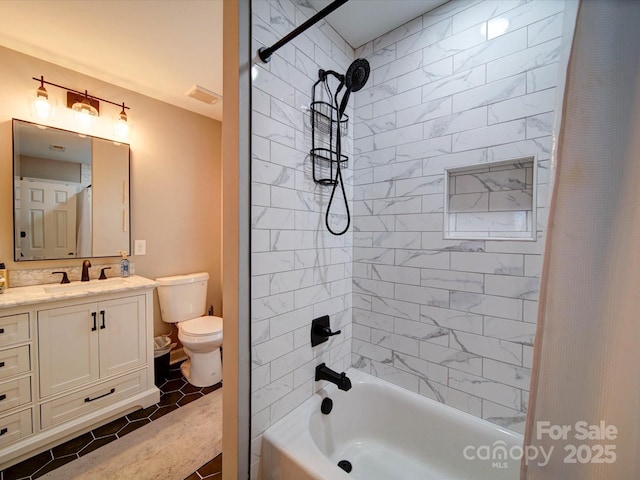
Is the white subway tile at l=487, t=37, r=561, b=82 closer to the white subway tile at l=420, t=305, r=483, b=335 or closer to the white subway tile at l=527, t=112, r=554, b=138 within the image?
the white subway tile at l=527, t=112, r=554, b=138

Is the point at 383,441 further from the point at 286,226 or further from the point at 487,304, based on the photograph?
the point at 286,226

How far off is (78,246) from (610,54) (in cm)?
296

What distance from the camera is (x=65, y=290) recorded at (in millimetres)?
1845

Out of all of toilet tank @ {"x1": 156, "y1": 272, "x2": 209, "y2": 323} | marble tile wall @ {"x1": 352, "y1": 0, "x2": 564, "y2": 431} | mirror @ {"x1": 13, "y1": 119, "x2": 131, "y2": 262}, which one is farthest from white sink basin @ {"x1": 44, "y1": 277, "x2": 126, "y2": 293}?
marble tile wall @ {"x1": 352, "y1": 0, "x2": 564, "y2": 431}

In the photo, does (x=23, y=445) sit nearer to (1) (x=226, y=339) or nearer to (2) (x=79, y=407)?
(2) (x=79, y=407)

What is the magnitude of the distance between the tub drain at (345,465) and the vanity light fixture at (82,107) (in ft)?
9.51

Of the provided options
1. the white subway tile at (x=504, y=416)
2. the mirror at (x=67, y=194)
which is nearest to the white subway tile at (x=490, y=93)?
the white subway tile at (x=504, y=416)

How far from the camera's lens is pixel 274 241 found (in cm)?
123

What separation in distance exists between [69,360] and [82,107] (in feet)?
5.99

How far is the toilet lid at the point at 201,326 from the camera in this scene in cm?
220

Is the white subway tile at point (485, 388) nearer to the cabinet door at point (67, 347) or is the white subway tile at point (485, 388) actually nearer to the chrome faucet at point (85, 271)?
the cabinet door at point (67, 347)

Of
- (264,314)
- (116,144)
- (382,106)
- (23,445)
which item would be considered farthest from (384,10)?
(23,445)

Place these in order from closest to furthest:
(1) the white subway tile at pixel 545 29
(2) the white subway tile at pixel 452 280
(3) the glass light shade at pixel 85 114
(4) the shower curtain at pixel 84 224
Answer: (1) the white subway tile at pixel 545 29, (2) the white subway tile at pixel 452 280, (3) the glass light shade at pixel 85 114, (4) the shower curtain at pixel 84 224

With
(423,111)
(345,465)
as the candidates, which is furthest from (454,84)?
(345,465)
